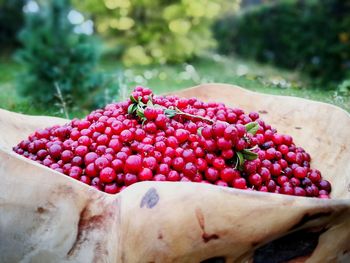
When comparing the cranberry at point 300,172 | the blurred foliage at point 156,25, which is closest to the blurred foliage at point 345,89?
the cranberry at point 300,172

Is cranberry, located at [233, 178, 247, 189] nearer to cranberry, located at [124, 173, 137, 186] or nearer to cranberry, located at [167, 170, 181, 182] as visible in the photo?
cranberry, located at [167, 170, 181, 182]

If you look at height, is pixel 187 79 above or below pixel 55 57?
above

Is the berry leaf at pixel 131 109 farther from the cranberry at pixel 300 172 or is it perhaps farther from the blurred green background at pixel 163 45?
the blurred green background at pixel 163 45

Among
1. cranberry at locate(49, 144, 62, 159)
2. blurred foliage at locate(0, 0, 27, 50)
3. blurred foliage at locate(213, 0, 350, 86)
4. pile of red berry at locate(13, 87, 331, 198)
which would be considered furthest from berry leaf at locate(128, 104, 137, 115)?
blurred foliage at locate(0, 0, 27, 50)

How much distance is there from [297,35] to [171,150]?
24.6 feet

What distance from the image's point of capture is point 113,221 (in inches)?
41.3

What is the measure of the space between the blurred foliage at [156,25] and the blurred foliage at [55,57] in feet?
9.95

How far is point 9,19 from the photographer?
9281 mm

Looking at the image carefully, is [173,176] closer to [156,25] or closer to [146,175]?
[146,175]

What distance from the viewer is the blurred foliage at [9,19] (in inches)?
365

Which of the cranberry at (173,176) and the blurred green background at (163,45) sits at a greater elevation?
the blurred green background at (163,45)

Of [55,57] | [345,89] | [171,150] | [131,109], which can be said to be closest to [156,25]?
[55,57]

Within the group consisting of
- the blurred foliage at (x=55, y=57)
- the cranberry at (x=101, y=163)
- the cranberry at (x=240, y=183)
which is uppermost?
the blurred foliage at (x=55, y=57)

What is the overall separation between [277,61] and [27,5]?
18.9ft
